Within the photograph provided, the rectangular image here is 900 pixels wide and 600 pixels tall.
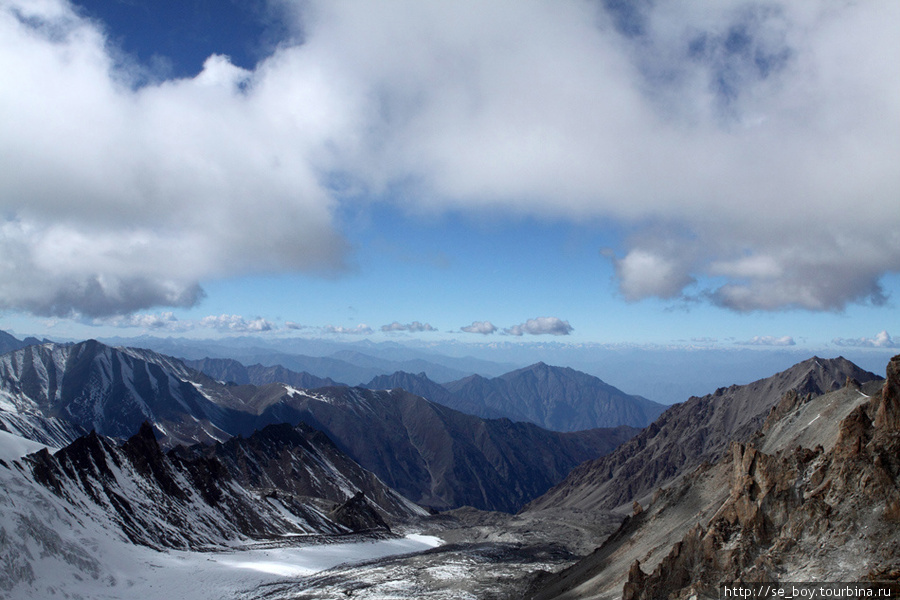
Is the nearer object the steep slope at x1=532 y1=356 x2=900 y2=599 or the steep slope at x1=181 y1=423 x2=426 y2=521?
the steep slope at x1=532 y1=356 x2=900 y2=599

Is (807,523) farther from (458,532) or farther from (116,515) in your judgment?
(458,532)

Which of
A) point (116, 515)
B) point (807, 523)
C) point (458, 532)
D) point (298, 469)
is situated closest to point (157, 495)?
point (116, 515)

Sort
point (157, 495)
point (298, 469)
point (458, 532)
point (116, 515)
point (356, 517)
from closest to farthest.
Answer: point (116, 515) → point (157, 495) → point (458, 532) → point (356, 517) → point (298, 469)

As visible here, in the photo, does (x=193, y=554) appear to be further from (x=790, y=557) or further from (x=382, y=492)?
(x=382, y=492)

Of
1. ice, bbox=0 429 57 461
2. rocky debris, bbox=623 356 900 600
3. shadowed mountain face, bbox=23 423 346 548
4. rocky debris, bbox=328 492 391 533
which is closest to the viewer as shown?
rocky debris, bbox=623 356 900 600

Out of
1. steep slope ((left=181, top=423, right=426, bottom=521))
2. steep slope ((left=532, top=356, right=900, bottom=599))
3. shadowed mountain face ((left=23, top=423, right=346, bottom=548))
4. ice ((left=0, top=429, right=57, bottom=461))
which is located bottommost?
steep slope ((left=181, top=423, right=426, bottom=521))

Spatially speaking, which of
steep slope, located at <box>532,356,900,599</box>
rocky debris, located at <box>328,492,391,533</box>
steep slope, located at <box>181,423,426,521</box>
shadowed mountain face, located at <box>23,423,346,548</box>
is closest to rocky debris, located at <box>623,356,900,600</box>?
steep slope, located at <box>532,356,900,599</box>

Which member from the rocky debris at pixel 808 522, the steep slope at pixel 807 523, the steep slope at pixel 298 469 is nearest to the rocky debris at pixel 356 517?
the steep slope at pixel 298 469

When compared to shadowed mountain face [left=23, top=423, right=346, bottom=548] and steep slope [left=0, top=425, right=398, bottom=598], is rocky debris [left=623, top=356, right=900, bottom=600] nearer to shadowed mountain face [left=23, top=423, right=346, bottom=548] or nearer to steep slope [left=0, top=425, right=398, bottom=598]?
steep slope [left=0, top=425, right=398, bottom=598]

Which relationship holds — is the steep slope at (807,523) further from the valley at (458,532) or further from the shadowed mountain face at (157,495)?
the shadowed mountain face at (157,495)
